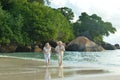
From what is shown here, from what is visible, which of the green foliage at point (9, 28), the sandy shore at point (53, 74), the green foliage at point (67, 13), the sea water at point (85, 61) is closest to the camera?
the sandy shore at point (53, 74)

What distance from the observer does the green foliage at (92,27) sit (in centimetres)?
12388

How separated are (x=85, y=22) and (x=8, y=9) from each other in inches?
1995

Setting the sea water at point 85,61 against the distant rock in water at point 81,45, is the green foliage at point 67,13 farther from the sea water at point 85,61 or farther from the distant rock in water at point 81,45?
the sea water at point 85,61

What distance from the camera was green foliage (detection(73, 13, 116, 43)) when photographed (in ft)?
406

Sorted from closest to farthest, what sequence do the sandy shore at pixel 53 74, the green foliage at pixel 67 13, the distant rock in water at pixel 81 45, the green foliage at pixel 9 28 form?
the sandy shore at pixel 53 74 < the green foliage at pixel 9 28 < the distant rock in water at pixel 81 45 < the green foliage at pixel 67 13

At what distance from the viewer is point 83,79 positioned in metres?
19.0

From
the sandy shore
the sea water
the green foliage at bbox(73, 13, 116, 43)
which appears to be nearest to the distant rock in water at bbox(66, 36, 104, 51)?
the green foliage at bbox(73, 13, 116, 43)

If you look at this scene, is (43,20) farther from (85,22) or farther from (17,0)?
(85,22)

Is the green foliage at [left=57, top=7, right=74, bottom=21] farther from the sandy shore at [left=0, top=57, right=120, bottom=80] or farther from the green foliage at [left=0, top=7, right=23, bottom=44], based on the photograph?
the sandy shore at [left=0, top=57, right=120, bottom=80]

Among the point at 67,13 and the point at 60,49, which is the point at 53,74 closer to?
the point at 60,49

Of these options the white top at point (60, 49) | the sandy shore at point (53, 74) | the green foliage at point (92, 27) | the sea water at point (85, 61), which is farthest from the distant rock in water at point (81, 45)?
the white top at point (60, 49)

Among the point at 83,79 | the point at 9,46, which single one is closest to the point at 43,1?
the point at 9,46

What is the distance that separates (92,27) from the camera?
12588 cm

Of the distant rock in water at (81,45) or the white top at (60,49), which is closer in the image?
the white top at (60,49)
